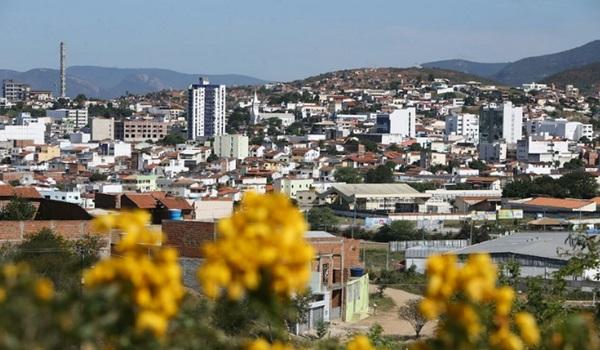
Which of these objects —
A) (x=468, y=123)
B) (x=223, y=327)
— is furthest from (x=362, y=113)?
(x=223, y=327)

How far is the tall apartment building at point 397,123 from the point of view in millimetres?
71438

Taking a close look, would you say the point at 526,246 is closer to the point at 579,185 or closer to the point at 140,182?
the point at 579,185

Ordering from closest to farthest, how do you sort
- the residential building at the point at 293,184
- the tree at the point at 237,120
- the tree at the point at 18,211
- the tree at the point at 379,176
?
the tree at the point at 18,211 → the residential building at the point at 293,184 → the tree at the point at 379,176 → the tree at the point at 237,120

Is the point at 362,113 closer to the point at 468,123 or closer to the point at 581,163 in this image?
the point at 468,123

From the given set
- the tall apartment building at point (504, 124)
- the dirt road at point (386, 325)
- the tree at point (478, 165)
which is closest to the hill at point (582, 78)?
the tall apartment building at point (504, 124)

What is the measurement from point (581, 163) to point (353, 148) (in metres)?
12.3

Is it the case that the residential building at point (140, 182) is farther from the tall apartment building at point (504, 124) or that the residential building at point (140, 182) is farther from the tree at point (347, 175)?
the tall apartment building at point (504, 124)

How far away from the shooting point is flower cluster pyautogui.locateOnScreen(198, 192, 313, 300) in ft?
5.32

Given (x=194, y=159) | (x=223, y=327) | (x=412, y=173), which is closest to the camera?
(x=223, y=327)

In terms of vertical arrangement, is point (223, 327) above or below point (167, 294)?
below

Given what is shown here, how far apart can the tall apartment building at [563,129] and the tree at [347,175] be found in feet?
76.9

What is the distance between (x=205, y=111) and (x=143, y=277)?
245ft

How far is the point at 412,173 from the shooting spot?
50.7 meters

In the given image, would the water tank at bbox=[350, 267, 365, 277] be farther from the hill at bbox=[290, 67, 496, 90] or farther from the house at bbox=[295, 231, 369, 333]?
the hill at bbox=[290, 67, 496, 90]
